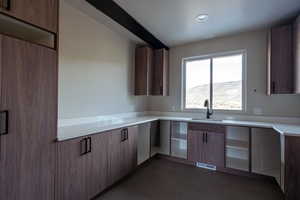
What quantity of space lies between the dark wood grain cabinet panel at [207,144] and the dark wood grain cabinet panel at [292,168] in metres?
0.98

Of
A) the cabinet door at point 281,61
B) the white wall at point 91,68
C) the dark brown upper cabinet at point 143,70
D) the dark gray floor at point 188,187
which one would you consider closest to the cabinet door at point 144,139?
the dark gray floor at point 188,187

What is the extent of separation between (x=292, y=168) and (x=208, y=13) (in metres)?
2.36

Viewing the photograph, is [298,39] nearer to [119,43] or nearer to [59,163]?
[119,43]

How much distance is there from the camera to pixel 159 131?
13.1 ft

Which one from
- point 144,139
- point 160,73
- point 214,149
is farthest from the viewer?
point 160,73

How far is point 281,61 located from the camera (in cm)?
256

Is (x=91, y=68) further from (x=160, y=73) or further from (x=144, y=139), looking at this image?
(x=144, y=139)

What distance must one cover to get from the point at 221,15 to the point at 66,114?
9.06 ft

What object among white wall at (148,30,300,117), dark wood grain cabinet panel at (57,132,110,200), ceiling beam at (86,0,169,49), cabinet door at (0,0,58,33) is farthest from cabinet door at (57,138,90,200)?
white wall at (148,30,300,117)

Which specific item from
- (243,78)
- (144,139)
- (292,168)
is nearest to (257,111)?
(243,78)

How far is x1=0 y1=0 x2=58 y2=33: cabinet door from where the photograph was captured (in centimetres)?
131

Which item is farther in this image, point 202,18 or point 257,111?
point 257,111

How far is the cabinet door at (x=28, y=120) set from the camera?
1.29 meters

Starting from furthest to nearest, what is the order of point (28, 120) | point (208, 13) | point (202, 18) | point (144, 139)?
point (144, 139) → point (202, 18) → point (208, 13) → point (28, 120)
